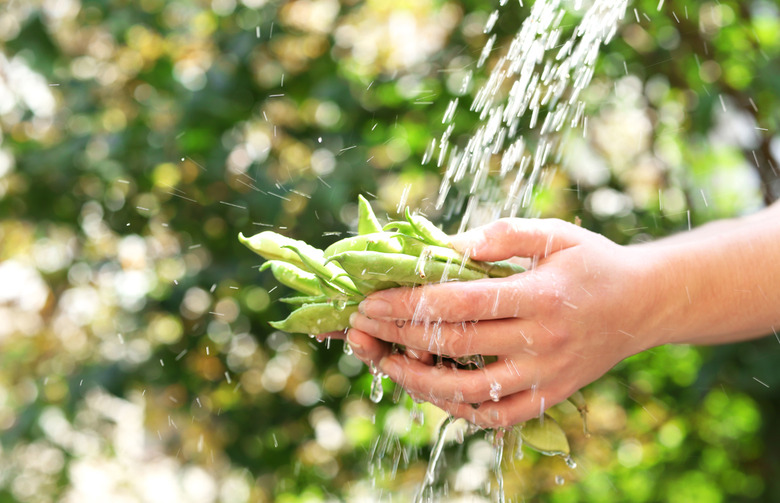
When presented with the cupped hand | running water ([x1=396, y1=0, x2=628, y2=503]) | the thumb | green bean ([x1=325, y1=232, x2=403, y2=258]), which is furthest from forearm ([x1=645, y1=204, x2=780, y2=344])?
running water ([x1=396, y1=0, x2=628, y2=503])

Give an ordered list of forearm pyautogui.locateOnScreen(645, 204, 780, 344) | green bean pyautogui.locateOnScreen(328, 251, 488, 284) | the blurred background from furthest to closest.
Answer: the blurred background
forearm pyautogui.locateOnScreen(645, 204, 780, 344)
green bean pyautogui.locateOnScreen(328, 251, 488, 284)

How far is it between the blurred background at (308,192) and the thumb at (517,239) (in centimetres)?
75

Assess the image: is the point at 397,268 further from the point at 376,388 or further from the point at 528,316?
the point at 376,388

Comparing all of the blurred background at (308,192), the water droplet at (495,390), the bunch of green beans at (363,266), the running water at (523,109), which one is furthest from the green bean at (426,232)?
the running water at (523,109)

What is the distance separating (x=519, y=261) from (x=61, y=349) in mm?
2549

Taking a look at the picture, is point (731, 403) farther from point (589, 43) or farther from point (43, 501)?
point (43, 501)

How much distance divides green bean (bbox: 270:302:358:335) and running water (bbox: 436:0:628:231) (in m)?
0.88

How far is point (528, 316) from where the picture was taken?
1012mm

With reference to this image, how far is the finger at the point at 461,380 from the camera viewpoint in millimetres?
1066

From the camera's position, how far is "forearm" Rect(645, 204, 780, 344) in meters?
1.11

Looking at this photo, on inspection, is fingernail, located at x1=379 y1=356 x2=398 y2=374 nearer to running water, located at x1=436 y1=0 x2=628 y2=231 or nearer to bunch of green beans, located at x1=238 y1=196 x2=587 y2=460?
bunch of green beans, located at x1=238 y1=196 x2=587 y2=460

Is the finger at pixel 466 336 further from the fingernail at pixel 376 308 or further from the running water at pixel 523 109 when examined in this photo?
the running water at pixel 523 109

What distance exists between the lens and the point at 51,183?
7.23 ft

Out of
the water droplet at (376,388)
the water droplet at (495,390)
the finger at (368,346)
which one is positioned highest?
the water droplet at (495,390)
